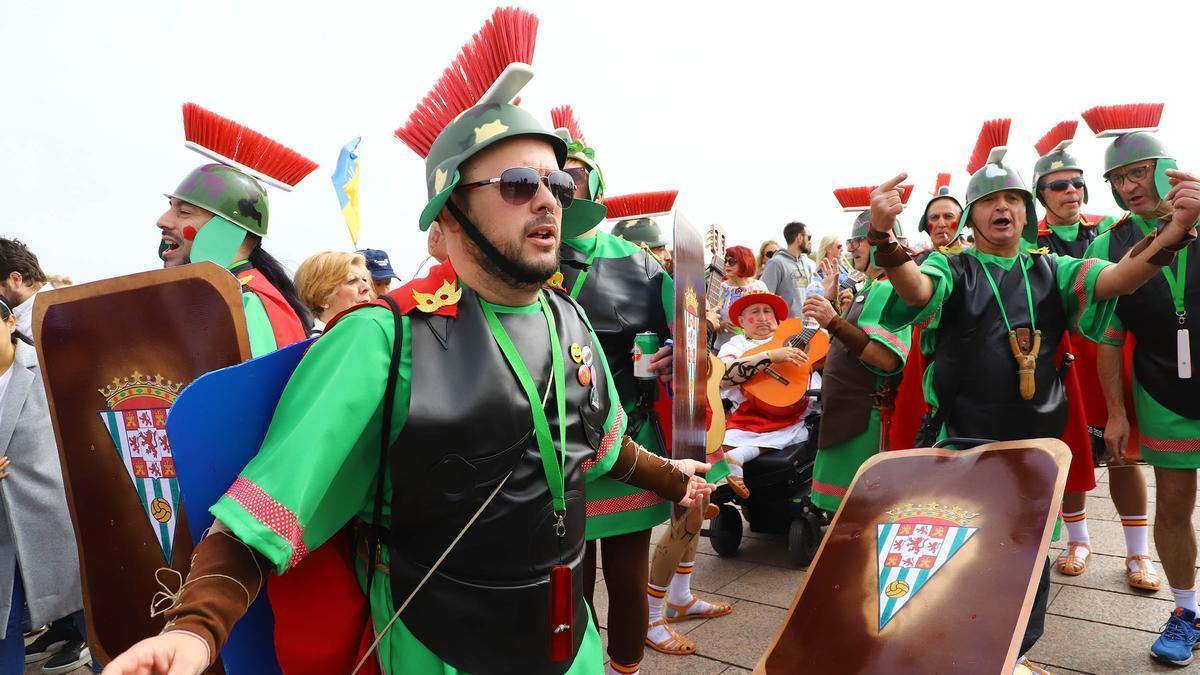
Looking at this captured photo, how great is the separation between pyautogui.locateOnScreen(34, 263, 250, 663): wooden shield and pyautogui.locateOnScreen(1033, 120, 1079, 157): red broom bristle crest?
514 cm

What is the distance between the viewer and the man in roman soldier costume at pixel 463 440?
1489mm

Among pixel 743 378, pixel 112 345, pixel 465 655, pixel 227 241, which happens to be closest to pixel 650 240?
pixel 743 378

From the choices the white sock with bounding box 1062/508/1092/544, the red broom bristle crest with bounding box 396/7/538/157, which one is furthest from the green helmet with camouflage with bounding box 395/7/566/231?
the white sock with bounding box 1062/508/1092/544

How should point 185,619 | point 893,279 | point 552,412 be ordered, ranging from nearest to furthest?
point 185,619, point 552,412, point 893,279

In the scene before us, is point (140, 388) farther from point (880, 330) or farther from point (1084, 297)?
point (1084, 297)

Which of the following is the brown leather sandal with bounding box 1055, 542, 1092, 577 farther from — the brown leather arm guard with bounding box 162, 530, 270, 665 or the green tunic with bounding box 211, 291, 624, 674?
the brown leather arm guard with bounding box 162, 530, 270, 665

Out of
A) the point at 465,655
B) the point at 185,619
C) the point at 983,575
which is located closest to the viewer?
the point at 185,619

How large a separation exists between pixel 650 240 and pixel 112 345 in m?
5.19

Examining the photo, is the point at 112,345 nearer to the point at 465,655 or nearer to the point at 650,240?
the point at 465,655

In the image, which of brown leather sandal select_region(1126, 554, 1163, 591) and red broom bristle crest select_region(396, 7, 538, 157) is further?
brown leather sandal select_region(1126, 554, 1163, 591)

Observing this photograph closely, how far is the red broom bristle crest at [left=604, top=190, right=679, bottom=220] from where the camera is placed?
17.4 ft

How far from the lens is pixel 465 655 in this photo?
1.67 m

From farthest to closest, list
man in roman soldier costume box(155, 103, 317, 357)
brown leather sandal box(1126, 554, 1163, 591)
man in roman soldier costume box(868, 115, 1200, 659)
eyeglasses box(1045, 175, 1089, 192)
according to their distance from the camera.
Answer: eyeglasses box(1045, 175, 1089, 192) → brown leather sandal box(1126, 554, 1163, 591) → man in roman soldier costume box(868, 115, 1200, 659) → man in roman soldier costume box(155, 103, 317, 357)

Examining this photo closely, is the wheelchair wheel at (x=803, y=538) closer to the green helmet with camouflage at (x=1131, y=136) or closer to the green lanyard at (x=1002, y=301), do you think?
the green lanyard at (x=1002, y=301)
